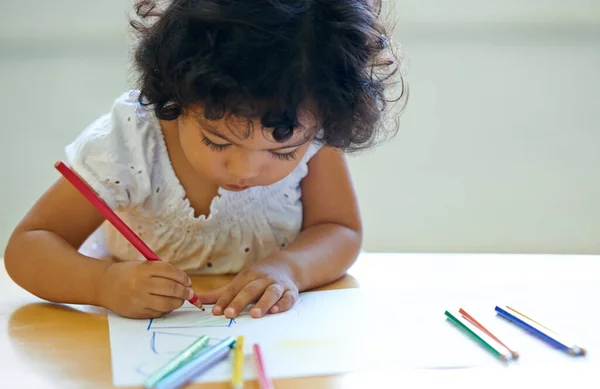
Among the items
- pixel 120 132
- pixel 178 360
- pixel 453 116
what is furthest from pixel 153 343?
pixel 453 116

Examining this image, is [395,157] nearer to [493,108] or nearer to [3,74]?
[493,108]

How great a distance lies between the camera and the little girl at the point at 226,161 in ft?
1.77

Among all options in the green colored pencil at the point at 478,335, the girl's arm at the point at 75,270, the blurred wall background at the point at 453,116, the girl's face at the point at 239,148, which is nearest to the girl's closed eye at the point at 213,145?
the girl's face at the point at 239,148

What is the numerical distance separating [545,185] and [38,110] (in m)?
0.93

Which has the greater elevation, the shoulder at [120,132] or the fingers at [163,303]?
the shoulder at [120,132]

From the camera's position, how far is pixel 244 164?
58 centimetres

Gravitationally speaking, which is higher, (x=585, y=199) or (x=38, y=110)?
(x=38, y=110)

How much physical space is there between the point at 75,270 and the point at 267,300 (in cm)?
17

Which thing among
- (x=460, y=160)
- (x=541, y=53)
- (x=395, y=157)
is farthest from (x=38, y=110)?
(x=541, y=53)

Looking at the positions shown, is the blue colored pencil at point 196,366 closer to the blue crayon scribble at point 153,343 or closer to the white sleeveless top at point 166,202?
the blue crayon scribble at point 153,343

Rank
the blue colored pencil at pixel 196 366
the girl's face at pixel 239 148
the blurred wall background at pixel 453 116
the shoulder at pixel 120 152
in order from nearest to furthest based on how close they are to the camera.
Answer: the blue colored pencil at pixel 196 366 < the girl's face at pixel 239 148 < the shoulder at pixel 120 152 < the blurred wall background at pixel 453 116

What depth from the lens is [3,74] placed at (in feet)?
4.15

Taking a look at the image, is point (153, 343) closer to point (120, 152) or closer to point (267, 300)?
point (267, 300)

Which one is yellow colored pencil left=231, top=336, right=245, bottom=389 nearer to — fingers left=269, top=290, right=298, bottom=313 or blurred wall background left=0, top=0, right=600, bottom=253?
fingers left=269, top=290, right=298, bottom=313
